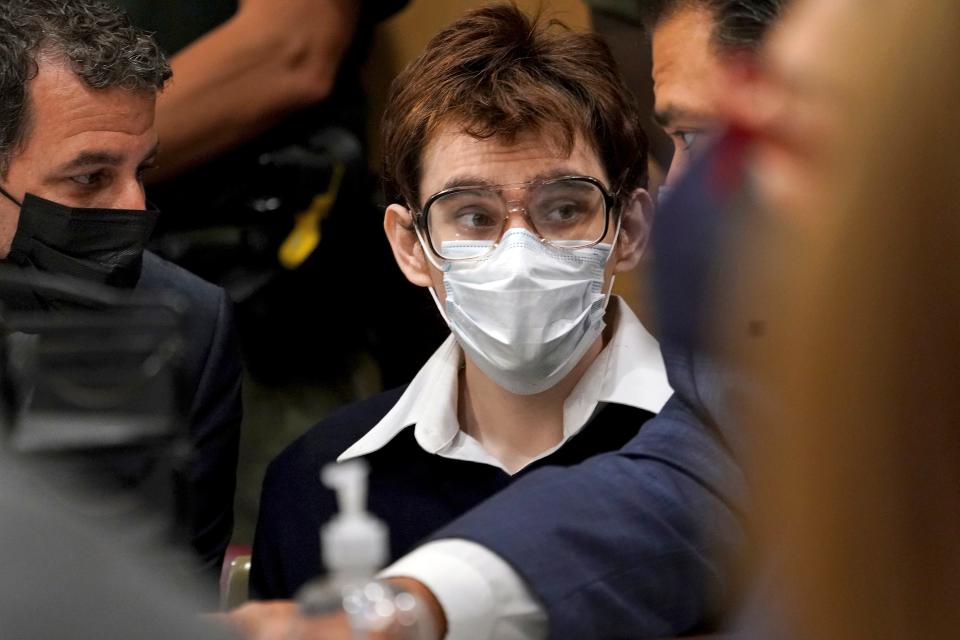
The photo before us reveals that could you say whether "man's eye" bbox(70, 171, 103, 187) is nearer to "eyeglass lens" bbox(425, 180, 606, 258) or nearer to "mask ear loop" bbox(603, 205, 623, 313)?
"eyeglass lens" bbox(425, 180, 606, 258)

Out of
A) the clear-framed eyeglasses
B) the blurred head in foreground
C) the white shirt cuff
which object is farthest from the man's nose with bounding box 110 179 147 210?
the blurred head in foreground

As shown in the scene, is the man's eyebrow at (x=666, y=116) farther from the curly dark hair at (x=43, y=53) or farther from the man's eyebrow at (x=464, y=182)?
the curly dark hair at (x=43, y=53)

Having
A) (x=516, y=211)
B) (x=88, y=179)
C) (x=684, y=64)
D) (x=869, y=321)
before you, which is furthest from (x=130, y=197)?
(x=869, y=321)

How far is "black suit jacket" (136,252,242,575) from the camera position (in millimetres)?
2225

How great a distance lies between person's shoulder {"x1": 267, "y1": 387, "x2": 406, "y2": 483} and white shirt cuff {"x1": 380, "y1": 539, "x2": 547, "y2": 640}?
88cm

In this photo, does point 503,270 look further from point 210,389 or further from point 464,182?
point 210,389

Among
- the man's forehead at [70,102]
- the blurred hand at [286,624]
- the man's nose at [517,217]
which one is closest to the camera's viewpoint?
the blurred hand at [286,624]

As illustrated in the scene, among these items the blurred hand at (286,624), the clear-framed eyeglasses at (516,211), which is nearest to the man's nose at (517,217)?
the clear-framed eyeglasses at (516,211)

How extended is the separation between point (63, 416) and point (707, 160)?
923mm

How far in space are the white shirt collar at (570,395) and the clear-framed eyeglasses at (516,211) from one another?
15 centimetres

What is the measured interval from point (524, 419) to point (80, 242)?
0.79 metres

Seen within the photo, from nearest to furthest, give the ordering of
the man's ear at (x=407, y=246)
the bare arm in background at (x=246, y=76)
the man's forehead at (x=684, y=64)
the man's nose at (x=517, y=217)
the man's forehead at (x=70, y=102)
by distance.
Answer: the man's nose at (x=517, y=217)
the man's ear at (x=407, y=246)
the man's forehead at (x=684, y=64)
the man's forehead at (x=70, y=102)
the bare arm in background at (x=246, y=76)

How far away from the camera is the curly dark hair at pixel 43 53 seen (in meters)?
2.29

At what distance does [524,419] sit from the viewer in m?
1.92
